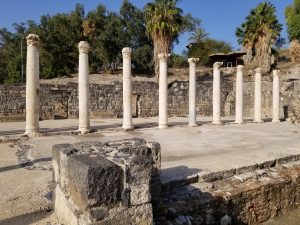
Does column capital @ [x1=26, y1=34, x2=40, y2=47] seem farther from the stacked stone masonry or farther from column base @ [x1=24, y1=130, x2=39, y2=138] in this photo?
the stacked stone masonry

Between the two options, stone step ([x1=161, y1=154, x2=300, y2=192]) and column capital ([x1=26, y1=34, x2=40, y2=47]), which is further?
column capital ([x1=26, y1=34, x2=40, y2=47])

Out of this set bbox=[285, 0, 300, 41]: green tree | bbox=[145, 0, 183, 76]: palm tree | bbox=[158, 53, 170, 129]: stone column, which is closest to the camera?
bbox=[158, 53, 170, 129]: stone column

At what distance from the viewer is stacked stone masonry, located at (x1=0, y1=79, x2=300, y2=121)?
1881cm

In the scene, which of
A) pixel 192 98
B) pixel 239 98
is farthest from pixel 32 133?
pixel 239 98

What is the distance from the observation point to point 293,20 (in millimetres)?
47781

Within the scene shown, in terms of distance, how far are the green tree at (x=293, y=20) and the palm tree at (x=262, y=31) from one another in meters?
18.2

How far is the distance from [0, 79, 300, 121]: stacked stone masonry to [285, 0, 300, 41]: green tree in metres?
24.6

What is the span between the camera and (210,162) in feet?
20.9

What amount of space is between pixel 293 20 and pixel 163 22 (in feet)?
105

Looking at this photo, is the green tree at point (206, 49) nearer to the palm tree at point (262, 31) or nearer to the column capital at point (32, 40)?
the palm tree at point (262, 31)

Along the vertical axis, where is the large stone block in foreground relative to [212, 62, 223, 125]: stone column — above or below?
below

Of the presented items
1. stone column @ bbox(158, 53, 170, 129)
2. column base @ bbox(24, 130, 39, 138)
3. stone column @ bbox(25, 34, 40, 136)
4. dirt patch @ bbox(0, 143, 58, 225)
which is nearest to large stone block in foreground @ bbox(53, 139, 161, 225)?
dirt patch @ bbox(0, 143, 58, 225)

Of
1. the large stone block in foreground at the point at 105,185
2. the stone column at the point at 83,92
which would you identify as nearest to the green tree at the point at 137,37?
the stone column at the point at 83,92

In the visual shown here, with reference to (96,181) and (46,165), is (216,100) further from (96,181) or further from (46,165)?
(96,181)
